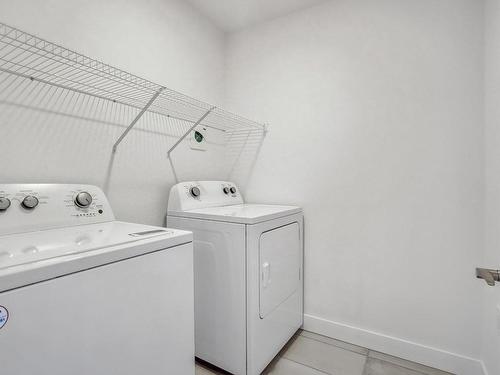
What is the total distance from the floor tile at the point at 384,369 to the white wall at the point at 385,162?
0.39 feet

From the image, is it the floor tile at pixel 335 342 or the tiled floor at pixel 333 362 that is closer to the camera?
the tiled floor at pixel 333 362

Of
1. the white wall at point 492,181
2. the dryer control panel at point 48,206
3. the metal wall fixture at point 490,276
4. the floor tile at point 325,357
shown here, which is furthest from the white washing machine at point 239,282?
the white wall at point 492,181

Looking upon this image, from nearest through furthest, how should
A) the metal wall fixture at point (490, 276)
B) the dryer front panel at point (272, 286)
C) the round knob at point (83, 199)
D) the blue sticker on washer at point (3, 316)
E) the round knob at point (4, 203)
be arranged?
the blue sticker on washer at point (3, 316) → the metal wall fixture at point (490, 276) → the round knob at point (4, 203) → the round knob at point (83, 199) → the dryer front panel at point (272, 286)

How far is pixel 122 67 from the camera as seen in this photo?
1608 millimetres

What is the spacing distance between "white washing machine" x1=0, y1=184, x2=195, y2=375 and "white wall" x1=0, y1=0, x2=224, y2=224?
198 millimetres

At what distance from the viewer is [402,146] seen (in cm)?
173

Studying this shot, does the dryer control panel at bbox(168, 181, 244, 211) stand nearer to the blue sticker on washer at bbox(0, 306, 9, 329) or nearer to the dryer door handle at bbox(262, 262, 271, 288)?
the dryer door handle at bbox(262, 262, 271, 288)

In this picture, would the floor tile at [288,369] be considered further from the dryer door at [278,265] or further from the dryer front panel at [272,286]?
the dryer door at [278,265]

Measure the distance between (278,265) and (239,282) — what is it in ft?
1.07

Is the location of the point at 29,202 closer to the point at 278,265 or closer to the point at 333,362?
the point at 278,265

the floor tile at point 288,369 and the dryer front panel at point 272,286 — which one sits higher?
the dryer front panel at point 272,286

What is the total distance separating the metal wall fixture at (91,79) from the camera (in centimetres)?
118

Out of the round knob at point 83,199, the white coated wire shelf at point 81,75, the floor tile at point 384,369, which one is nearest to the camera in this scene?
the white coated wire shelf at point 81,75

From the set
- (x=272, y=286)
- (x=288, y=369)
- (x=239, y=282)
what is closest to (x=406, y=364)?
(x=288, y=369)
